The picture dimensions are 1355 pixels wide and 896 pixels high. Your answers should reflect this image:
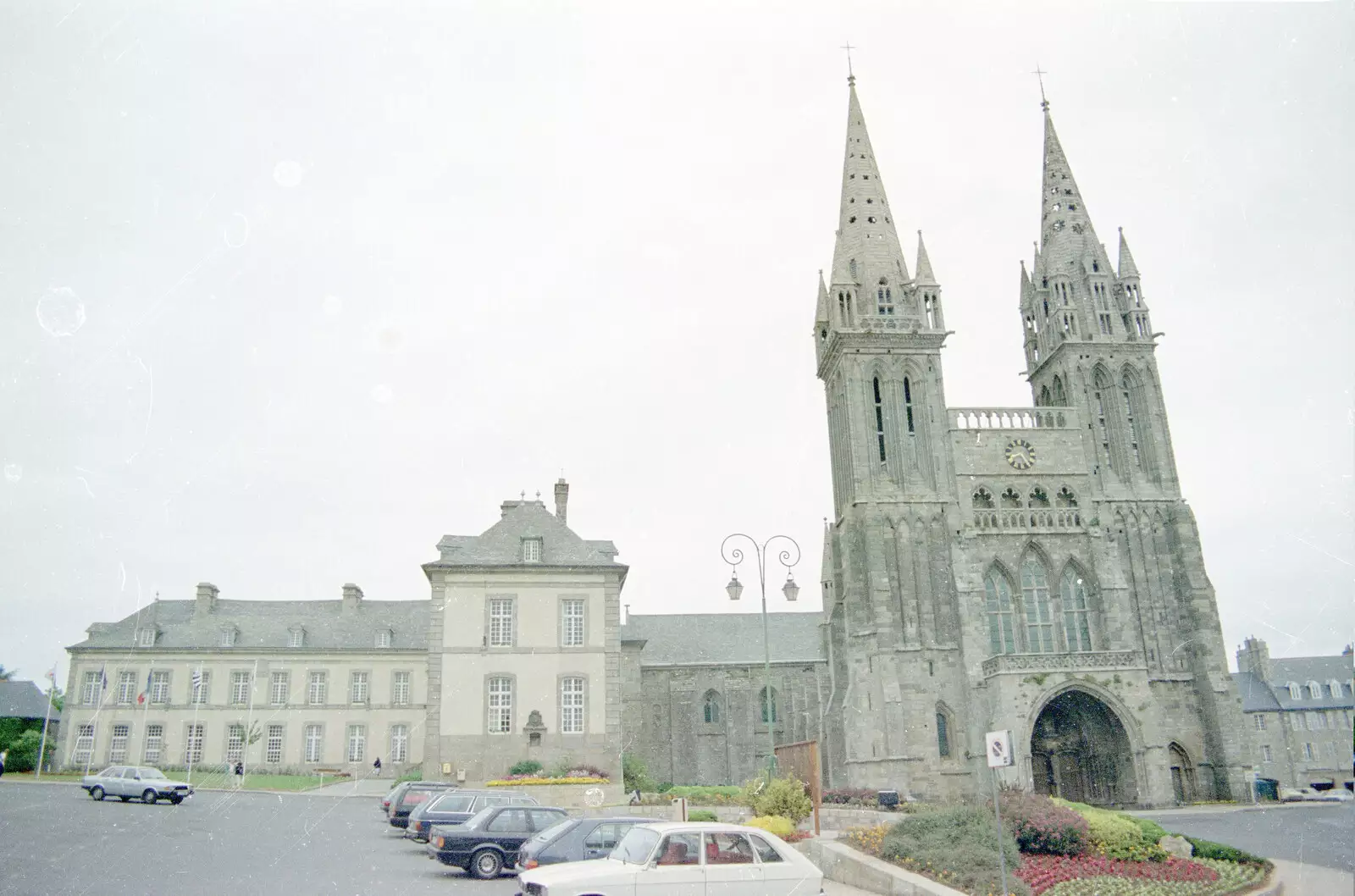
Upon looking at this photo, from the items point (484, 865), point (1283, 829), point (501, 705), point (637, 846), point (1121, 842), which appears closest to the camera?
point (637, 846)

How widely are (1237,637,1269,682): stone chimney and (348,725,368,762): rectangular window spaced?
59.4 metres

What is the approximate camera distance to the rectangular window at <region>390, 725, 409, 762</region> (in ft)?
192

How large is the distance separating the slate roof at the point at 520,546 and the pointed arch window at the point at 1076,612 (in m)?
21.5

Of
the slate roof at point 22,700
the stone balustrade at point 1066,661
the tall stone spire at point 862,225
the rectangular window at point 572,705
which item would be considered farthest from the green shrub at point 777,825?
the slate roof at point 22,700

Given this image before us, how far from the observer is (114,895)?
14.8 metres

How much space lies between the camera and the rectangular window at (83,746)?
5525 centimetres

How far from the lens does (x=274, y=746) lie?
57.6 meters

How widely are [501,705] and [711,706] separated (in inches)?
984

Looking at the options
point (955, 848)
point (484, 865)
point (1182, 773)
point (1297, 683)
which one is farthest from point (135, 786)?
point (1297, 683)

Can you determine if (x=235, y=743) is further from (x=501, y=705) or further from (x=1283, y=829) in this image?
(x=1283, y=829)

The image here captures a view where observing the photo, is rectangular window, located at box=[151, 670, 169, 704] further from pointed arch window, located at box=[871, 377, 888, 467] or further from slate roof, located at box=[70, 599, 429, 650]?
pointed arch window, located at box=[871, 377, 888, 467]

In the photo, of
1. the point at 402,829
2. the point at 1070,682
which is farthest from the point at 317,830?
the point at 1070,682

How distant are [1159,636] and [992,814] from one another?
109 ft

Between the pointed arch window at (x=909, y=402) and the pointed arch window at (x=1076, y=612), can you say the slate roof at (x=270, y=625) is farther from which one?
the pointed arch window at (x=1076, y=612)
